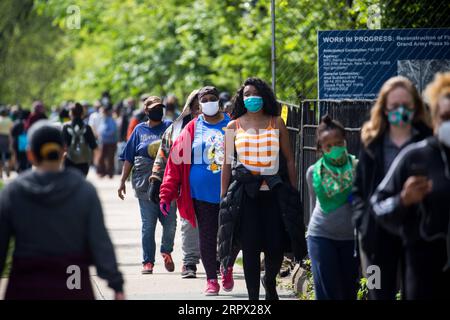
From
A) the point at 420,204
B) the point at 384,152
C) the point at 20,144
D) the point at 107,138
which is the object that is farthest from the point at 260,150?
the point at 107,138

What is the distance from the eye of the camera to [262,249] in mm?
8859

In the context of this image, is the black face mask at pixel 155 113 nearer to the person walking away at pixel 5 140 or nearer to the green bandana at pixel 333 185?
the green bandana at pixel 333 185

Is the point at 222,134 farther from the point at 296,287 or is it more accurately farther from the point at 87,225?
the point at 87,225

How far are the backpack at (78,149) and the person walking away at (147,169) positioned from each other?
2.20 metres

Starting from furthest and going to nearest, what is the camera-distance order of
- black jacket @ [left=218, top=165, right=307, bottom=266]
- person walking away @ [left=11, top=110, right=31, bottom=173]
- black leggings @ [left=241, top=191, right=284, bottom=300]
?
person walking away @ [left=11, top=110, right=31, bottom=173]
black leggings @ [left=241, top=191, right=284, bottom=300]
black jacket @ [left=218, top=165, right=307, bottom=266]

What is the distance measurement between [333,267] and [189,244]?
4196 millimetres

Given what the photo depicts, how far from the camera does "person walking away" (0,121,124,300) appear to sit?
5840 millimetres

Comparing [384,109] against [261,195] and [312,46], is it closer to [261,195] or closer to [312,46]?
[261,195]

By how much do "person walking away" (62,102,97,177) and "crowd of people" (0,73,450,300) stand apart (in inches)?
95.4

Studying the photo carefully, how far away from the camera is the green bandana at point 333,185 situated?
7355 millimetres

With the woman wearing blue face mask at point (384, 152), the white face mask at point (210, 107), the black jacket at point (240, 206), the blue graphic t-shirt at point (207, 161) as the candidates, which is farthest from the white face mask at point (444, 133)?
the white face mask at point (210, 107)

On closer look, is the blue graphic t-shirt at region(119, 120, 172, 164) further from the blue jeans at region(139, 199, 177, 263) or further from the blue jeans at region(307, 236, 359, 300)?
the blue jeans at region(307, 236, 359, 300)

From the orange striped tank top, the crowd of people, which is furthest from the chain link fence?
the crowd of people

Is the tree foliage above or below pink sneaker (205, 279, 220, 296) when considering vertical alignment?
above
